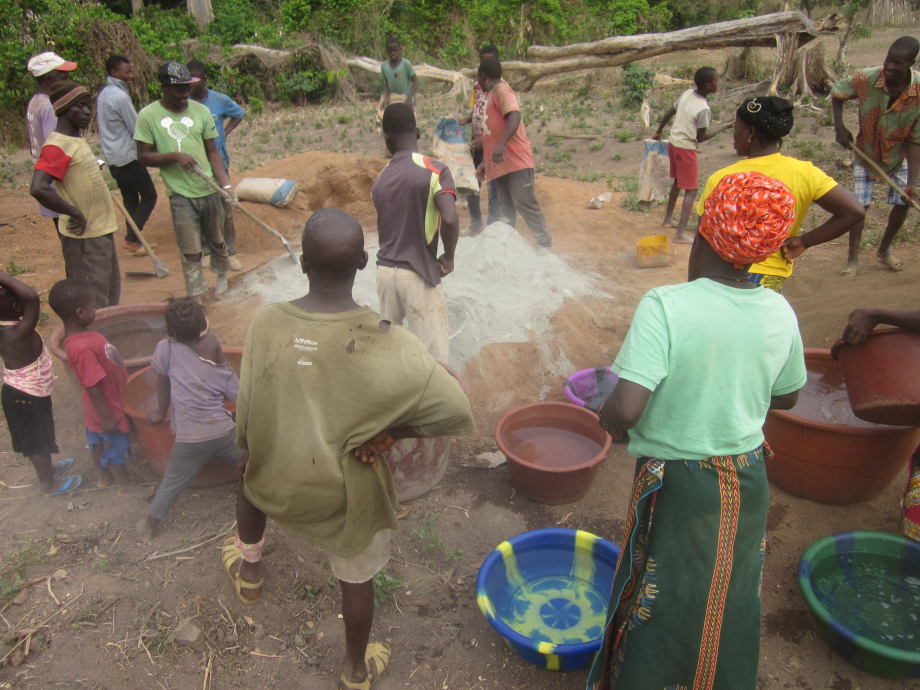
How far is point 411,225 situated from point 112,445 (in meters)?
1.86

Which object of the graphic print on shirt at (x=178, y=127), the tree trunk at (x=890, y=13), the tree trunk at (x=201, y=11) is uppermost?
the tree trunk at (x=890, y=13)

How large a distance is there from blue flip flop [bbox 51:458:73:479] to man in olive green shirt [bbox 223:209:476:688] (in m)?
2.08

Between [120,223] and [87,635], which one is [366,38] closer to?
[120,223]

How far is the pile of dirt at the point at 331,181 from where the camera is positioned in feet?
24.1

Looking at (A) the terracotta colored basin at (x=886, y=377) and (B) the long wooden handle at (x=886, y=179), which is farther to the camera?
(B) the long wooden handle at (x=886, y=179)

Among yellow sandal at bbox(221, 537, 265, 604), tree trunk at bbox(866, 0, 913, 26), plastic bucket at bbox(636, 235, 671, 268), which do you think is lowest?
yellow sandal at bbox(221, 537, 265, 604)

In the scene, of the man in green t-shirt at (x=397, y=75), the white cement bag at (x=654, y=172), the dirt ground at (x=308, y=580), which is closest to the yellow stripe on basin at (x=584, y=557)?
the dirt ground at (x=308, y=580)

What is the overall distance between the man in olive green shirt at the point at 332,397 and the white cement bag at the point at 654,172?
20.2 ft

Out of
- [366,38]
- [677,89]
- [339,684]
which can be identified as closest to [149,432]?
[339,684]

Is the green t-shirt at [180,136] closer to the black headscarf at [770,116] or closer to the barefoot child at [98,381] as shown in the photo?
the barefoot child at [98,381]

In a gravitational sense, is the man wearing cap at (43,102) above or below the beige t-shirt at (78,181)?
above

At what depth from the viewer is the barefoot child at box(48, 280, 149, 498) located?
280cm

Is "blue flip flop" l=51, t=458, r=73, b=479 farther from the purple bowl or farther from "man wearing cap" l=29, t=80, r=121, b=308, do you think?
the purple bowl

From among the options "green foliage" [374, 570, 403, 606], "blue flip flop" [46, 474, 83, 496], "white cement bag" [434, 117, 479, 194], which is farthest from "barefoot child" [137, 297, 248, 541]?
"white cement bag" [434, 117, 479, 194]
